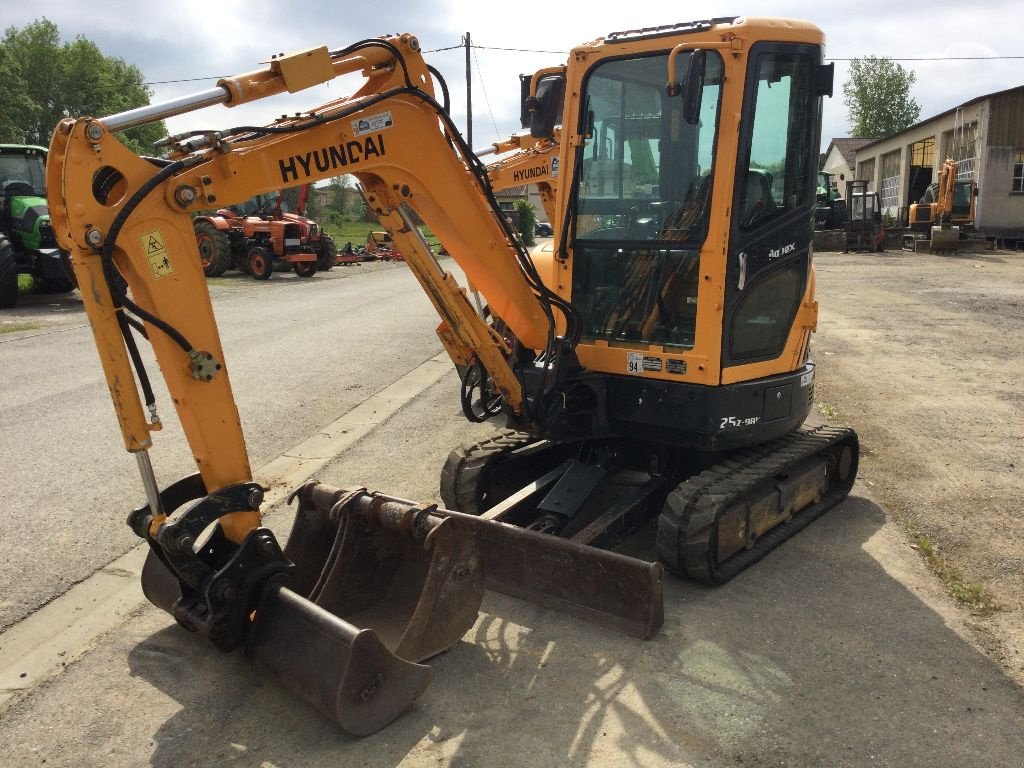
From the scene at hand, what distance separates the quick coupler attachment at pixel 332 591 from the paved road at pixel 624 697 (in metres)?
0.19

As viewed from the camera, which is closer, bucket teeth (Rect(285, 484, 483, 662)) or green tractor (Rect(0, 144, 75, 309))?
bucket teeth (Rect(285, 484, 483, 662))

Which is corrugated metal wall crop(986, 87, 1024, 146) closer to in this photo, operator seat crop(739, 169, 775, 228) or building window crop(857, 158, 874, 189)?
building window crop(857, 158, 874, 189)

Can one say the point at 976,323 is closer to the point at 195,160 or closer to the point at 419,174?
the point at 419,174

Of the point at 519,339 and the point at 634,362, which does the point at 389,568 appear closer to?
the point at 519,339

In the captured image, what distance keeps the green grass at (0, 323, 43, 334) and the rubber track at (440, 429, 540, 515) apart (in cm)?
1058

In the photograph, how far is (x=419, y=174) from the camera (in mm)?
4094

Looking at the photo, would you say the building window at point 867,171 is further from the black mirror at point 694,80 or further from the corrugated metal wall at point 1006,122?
the black mirror at point 694,80

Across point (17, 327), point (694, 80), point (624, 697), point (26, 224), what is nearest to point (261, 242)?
point (26, 224)

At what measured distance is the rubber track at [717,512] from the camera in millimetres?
4281

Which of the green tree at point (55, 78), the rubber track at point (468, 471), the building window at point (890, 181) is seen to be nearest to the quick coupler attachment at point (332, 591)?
the rubber track at point (468, 471)

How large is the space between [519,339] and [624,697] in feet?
6.94

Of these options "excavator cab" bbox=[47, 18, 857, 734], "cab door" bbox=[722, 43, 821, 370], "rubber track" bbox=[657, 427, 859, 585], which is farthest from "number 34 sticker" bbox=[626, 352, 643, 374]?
"rubber track" bbox=[657, 427, 859, 585]

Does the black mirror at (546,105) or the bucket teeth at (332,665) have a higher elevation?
the black mirror at (546,105)

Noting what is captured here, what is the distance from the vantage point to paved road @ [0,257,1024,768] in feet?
10.1
